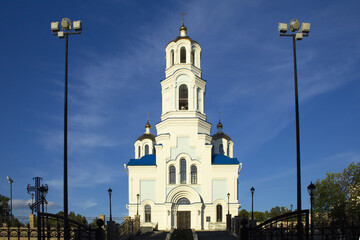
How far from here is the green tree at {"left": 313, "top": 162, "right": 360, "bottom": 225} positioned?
34.3 m

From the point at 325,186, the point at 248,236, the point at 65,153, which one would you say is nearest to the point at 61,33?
the point at 65,153

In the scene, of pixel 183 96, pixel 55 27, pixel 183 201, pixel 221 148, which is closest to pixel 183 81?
pixel 183 96

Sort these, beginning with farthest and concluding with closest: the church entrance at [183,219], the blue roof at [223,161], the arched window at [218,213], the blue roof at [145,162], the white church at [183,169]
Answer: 1. the blue roof at [145,162]
2. the blue roof at [223,161]
3. the arched window at [218,213]
4. the white church at [183,169]
5. the church entrance at [183,219]

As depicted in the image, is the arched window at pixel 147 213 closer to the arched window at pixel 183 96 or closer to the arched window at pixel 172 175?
the arched window at pixel 172 175

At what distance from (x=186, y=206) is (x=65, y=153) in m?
25.1

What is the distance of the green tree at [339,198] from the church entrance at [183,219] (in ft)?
40.6

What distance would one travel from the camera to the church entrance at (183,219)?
39.4m

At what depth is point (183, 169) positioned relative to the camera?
40.8 m

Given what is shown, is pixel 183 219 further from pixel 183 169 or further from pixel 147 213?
pixel 183 169

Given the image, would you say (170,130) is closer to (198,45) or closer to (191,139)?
(191,139)

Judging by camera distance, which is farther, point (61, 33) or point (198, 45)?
point (198, 45)

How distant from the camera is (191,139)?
41.2 metres

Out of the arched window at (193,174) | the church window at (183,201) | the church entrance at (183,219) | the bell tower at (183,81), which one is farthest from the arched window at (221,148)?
the church entrance at (183,219)

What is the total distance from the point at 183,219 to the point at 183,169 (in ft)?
15.1
